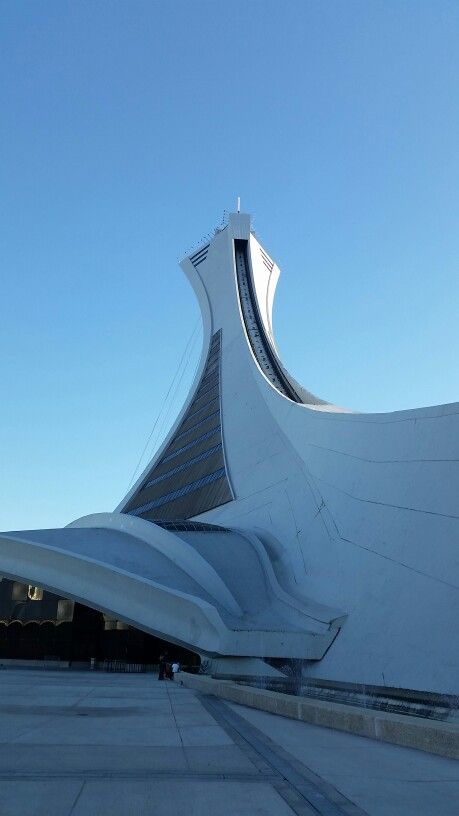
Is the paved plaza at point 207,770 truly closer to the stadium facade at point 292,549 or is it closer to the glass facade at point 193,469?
the stadium facade at point 292,549

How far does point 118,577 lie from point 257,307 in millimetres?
22027

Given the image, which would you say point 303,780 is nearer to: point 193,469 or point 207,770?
point 207,770

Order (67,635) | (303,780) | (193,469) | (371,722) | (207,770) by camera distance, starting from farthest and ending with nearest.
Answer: (193,469) → (67,635) → (371,722) → (207,770) → (303,780)

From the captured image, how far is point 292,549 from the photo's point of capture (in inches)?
680

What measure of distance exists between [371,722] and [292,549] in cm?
1111

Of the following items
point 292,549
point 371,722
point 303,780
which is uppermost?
point 292,549

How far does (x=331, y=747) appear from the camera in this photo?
18.1 feet

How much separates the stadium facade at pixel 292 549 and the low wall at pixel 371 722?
2316 mm

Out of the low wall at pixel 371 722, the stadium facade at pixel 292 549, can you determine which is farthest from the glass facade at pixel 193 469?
the low wall at pixel 371 722

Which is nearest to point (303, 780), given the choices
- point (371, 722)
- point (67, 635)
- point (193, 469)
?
point (371, 722)

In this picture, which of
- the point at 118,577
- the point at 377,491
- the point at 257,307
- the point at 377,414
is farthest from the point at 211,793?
the point at 257,307

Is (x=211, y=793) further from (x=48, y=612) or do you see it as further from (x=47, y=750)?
(x=48, y=612)

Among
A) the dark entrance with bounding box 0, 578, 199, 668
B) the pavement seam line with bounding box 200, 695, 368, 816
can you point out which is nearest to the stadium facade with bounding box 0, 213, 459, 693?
the dark entrance with bounding box 0, 578, 199, 668

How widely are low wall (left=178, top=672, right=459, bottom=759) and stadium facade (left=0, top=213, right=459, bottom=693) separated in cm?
232
